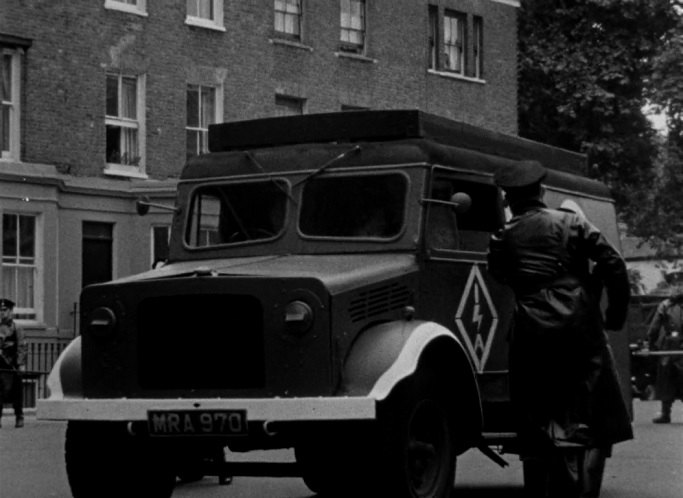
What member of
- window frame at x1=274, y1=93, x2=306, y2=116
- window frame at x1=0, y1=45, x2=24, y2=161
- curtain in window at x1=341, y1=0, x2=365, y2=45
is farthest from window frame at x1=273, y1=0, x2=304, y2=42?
window frame at x1=0, y1=45, x2=24, y2=161

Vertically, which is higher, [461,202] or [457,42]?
[457,42]

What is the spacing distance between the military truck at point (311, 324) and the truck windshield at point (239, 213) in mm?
12

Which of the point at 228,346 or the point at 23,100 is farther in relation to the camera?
the point at 23,100

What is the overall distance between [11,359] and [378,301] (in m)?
15.4

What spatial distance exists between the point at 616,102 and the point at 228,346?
36852 mm

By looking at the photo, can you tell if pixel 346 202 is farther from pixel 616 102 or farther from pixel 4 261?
pixel 616 102

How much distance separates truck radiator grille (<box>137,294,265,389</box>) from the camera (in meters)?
9.82

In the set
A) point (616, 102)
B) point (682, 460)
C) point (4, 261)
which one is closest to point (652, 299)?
point (616, 102)

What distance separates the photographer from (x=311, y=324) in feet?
31.6

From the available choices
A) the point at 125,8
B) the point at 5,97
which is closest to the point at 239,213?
the point at 5,97

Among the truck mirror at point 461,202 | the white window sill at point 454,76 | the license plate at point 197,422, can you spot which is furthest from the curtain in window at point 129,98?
the license plate at point 197,422

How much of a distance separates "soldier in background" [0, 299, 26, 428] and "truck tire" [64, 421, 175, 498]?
14.3 metres

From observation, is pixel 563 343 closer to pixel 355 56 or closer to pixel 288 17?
pixel 288 17

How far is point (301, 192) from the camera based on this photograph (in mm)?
11305
